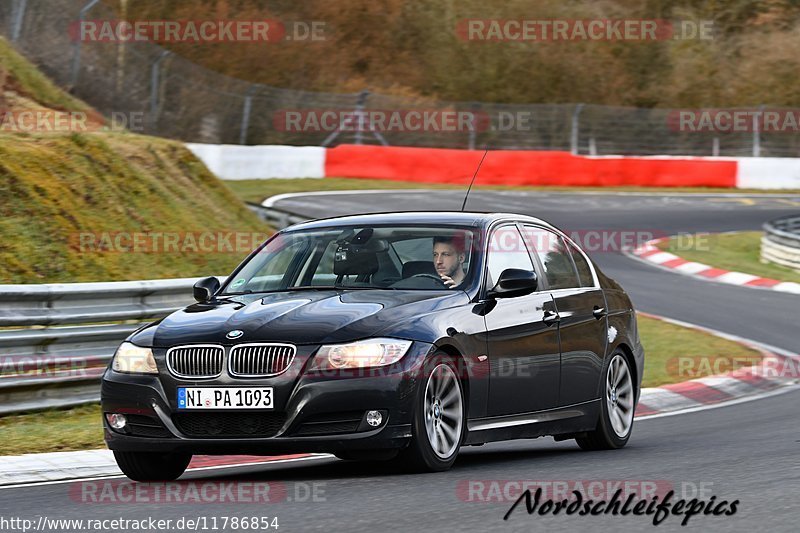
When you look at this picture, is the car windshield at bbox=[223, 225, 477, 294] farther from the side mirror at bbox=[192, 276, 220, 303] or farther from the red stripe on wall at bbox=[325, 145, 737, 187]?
the red stripe on wall at bbox=[325, 145, 737, 187]

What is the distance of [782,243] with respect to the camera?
23828 mm

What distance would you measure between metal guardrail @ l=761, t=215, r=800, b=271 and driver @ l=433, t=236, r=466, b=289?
618 inches

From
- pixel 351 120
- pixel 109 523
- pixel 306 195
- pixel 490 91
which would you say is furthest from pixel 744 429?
pixel 490 91

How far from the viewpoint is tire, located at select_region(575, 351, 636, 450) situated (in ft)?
31.1

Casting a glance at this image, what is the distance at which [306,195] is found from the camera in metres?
29.9

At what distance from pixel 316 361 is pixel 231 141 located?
29648 mm

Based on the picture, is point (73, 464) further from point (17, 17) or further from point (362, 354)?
point (17, 17)

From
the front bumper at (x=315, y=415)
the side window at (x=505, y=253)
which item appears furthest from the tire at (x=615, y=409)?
the front bumper at (x=315, y=415)

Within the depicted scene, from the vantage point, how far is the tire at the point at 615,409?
9477 millimetres

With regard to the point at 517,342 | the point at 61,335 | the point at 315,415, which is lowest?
the point at 61,335

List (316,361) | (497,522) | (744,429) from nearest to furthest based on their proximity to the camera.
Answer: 1. (497,522)
2. (316,361)
3. (744,429)

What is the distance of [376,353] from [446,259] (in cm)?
129

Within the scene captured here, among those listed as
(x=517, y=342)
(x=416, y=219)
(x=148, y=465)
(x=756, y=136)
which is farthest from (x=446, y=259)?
(x=756, y=136)

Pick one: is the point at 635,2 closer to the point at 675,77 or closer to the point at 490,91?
the point at 675,77
